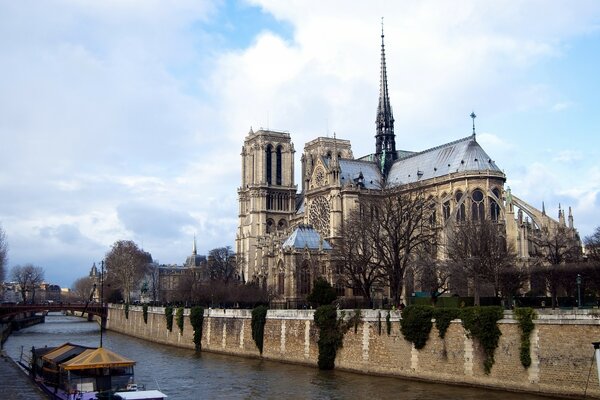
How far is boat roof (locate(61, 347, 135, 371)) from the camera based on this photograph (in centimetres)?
3244

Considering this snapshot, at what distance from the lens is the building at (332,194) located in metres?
72.6

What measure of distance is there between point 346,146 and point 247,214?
19.6 meters

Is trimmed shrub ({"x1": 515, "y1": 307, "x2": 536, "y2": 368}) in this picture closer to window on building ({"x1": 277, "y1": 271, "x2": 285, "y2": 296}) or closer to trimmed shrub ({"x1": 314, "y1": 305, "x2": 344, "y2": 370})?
trimmed shrub ({"x1": 314, "y1": 305, "x2": 344, "y2": 370})

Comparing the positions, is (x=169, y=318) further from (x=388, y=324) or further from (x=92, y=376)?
(x=92, y=376)

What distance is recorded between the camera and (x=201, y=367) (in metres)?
49.0

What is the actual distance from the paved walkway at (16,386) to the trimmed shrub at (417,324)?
18.3 metres

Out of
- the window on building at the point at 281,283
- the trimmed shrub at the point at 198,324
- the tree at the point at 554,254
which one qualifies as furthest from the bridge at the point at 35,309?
the tree at the point at 554,254

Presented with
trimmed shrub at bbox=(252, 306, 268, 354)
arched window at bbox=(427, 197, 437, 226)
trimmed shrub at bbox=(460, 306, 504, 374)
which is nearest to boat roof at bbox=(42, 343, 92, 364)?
trimmed shrub at bbox=(252, 306, 268, 354)

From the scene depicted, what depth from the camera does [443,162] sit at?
87.2m

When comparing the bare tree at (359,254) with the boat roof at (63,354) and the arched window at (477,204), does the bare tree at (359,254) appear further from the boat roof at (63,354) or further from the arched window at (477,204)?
the boat roof at (63,354)

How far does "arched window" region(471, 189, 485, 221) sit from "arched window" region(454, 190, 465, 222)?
1.11 meters

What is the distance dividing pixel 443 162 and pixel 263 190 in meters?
36.3

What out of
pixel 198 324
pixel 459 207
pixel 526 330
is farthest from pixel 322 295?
pixel 459 207

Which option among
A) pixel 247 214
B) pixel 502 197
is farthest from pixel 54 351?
pixel 247 214
